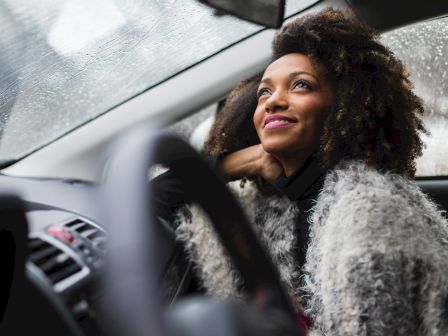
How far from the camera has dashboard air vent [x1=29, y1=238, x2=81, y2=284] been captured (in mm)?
789

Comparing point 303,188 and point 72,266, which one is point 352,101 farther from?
point 72,266

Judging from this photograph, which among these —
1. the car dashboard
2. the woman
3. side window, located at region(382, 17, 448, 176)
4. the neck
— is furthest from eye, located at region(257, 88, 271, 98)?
the car dashboard

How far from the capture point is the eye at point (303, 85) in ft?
4.14

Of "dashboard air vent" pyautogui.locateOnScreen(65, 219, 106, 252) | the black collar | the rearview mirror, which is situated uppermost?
"dashboard air vent" pyautogui.locateOnScreen(65, 219, 106, 252)

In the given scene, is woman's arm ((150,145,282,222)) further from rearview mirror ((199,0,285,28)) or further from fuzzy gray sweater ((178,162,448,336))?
rearview mirror ((199,0,285,28))

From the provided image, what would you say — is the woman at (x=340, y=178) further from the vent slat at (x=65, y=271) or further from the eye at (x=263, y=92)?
the vent slat at (x=65, y=271)

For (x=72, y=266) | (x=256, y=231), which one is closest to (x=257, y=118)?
(x=256, y=231)

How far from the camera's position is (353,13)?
1.33 metres

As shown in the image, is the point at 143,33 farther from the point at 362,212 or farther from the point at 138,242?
the point at 138,242

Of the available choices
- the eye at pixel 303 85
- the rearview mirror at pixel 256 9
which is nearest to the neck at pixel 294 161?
the eye at pixel 303 85

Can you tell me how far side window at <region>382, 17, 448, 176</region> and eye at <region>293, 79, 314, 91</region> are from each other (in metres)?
0.19

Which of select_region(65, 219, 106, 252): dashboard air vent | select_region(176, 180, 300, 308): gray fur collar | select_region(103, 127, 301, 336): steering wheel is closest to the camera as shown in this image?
select_region(103, 127, 301, 336): steering wheel

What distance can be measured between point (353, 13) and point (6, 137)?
716mm

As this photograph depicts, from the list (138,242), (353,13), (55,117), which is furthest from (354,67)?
(138,242)
